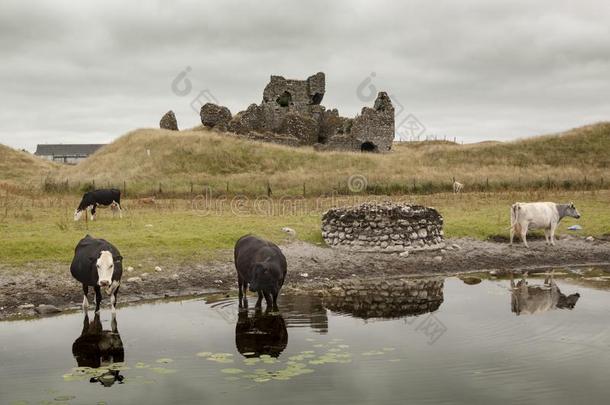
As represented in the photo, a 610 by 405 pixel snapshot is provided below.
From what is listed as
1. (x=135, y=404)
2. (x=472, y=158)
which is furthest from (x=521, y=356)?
(x=472, y=158)

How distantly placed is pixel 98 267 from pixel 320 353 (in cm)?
587

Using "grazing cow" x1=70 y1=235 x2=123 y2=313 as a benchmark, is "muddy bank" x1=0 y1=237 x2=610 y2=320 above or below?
below

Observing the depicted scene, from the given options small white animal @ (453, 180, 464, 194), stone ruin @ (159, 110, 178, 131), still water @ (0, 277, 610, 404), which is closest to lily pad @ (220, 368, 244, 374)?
still water @ (0, 277, 610, 404)

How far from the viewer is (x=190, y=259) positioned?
22.2 metres

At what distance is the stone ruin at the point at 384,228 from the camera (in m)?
25.4

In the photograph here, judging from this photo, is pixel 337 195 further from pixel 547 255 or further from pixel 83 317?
pixel 83 317

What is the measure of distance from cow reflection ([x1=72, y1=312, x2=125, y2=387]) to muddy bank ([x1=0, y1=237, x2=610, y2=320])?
2655mm

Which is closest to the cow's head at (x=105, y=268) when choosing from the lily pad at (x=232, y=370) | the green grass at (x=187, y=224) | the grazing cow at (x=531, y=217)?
the lily pad at (x=232, y=370)

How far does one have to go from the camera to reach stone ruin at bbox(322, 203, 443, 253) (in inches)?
998

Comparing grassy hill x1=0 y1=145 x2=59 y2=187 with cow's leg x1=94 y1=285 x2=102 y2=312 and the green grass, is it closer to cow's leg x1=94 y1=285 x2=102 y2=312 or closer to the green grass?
the green grass

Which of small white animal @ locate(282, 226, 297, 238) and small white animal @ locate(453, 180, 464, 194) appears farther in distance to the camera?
small white animal @ locate(453, 180, 464, 194)

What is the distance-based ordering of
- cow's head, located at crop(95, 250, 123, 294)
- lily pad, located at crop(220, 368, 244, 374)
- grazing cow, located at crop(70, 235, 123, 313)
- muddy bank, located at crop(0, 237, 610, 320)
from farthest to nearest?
muddy bank, located at crop(0, 237, 610, 320), grazing cow, located at crop(70, 235, 123, 313), cow's head, located at crop(95, 250, 123, 294), lily pad, located at crop(220, 368, 244, 374)

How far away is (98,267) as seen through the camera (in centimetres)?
1453

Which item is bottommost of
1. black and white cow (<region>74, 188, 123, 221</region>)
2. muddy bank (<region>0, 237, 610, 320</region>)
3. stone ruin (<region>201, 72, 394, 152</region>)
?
muddy bank (<region>0, 237, 610, 320</region>)
